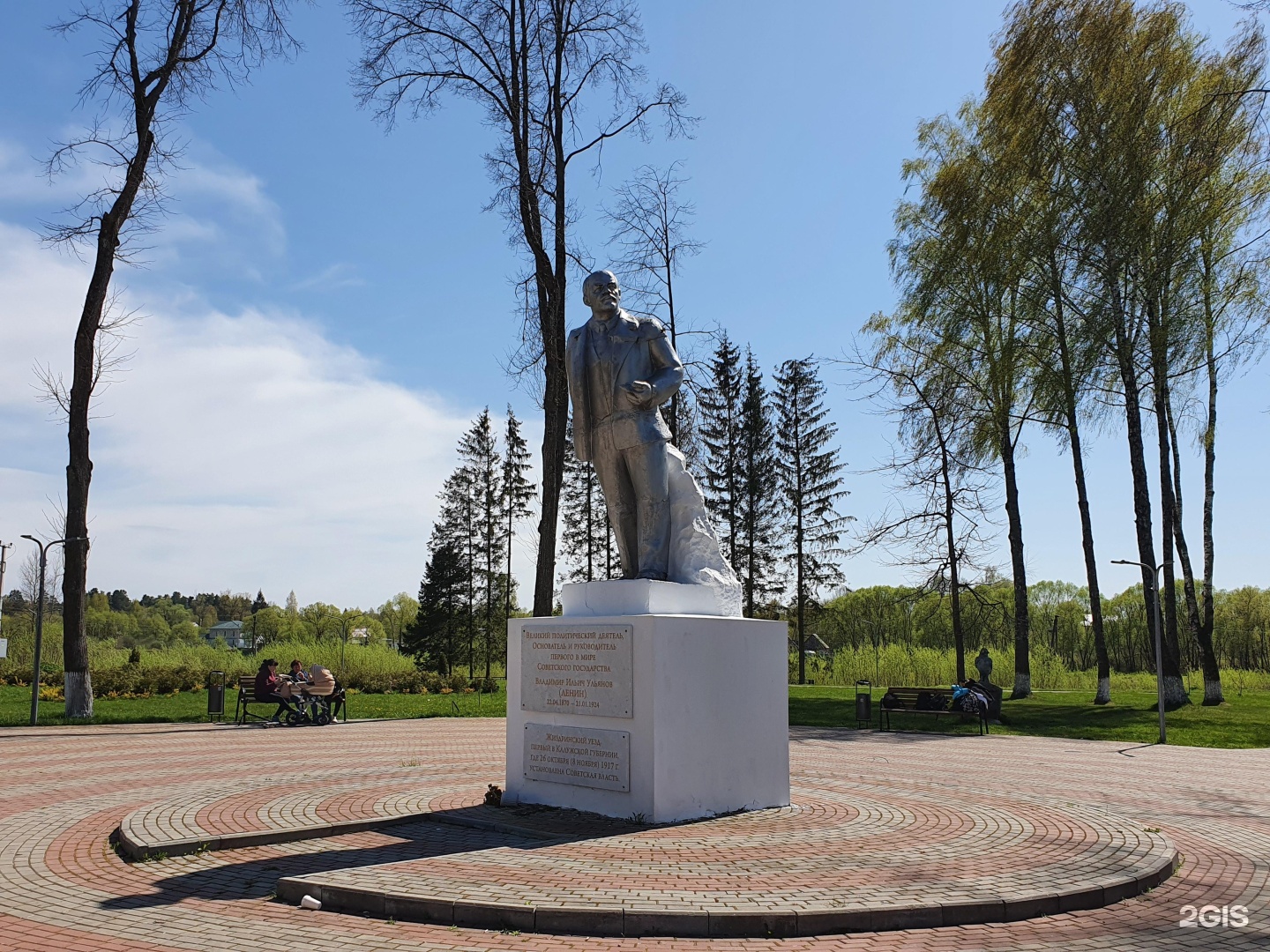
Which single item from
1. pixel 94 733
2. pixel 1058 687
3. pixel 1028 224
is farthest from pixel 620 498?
pixel 1058 687

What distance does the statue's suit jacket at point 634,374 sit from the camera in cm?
916

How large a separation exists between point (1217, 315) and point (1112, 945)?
22.5 meters

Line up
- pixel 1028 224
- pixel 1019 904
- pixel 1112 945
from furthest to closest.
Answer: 1. pixel 1028 224
2. pixel 1019 904
3. pixel 1112 945

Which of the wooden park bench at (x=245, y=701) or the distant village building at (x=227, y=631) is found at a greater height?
the distant village building at (x=227, y=631)

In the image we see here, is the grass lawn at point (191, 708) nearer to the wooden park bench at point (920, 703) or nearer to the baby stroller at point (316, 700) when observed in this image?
the baby stroller at point (316, 700)

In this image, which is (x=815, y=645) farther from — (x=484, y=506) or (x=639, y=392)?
(x=639, y=392)

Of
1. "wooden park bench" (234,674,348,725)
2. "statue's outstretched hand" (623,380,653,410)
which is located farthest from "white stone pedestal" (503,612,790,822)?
"wooden park bench" (234,674,348,725)

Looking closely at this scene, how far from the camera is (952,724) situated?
19719 millimetres

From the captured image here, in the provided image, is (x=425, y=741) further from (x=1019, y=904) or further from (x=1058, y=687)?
(x=1058, y=687)

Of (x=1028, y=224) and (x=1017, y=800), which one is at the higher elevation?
(x=1028, y=224)

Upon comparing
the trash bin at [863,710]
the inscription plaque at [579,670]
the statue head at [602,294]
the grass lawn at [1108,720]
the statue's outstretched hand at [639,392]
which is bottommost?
the grass lawn at [1108,720]

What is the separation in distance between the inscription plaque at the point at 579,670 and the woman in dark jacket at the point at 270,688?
10833 mm

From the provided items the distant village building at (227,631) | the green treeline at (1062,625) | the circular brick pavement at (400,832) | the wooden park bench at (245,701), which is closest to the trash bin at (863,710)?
the circular brick pavement at (400,832)

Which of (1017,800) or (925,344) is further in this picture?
(925,344)
